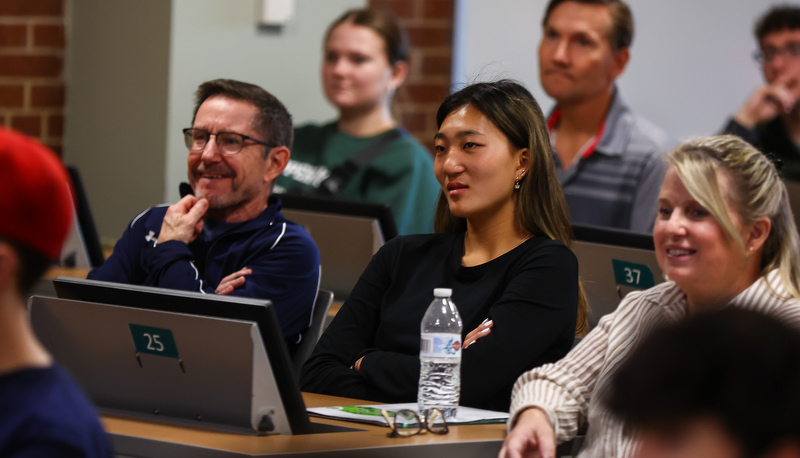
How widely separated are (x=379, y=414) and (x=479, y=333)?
0.29m

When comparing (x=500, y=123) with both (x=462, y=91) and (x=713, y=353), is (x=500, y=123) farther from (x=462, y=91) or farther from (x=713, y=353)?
(x=713, y=353)

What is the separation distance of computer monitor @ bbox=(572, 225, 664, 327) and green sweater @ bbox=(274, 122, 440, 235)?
1.30 meters

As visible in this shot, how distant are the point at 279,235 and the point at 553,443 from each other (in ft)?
3.11

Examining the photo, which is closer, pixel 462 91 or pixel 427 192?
pixel 462 91

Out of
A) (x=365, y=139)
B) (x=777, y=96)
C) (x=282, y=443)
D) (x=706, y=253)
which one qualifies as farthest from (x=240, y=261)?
(x=777, y=96)

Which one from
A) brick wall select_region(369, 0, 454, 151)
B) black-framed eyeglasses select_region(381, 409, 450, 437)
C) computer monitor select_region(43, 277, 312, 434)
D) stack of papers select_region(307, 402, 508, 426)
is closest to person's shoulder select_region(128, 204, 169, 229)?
computer monitor select_region(43, 277, 312, 434)

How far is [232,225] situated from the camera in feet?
7.84

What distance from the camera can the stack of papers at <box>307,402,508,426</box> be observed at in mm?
1677

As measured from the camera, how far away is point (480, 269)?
6.76 feet

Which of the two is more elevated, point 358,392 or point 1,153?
point 1,153

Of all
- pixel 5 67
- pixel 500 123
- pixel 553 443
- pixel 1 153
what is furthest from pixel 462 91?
pixel 5 67

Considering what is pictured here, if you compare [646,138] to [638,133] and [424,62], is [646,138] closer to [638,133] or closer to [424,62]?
[638,133]

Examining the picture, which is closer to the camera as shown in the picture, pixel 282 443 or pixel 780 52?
pixel 282 443

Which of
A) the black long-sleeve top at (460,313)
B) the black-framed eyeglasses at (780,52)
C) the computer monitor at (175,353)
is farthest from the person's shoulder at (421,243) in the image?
the black-framed eyeglasses at (780,52)
